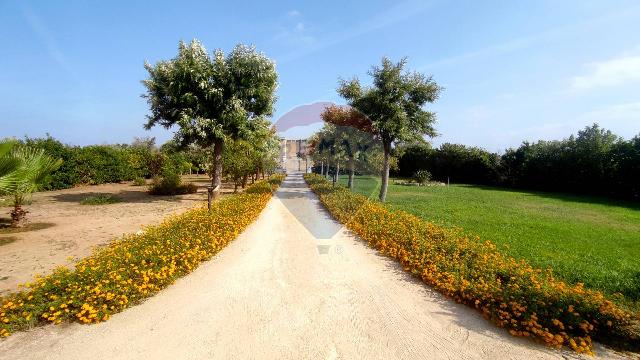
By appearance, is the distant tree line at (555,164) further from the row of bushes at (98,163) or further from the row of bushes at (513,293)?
the row of bushes at (98,163)

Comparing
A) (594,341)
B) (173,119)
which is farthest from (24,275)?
(173,119)

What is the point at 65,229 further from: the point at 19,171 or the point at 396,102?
the point at 396,102

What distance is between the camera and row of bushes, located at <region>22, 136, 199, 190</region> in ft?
71.8

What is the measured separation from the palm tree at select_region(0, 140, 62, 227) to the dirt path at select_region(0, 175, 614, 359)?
5466 mm

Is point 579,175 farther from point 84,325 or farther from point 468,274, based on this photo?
point 84,325

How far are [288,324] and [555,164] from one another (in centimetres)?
3788

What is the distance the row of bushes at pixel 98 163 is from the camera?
71.8 ft

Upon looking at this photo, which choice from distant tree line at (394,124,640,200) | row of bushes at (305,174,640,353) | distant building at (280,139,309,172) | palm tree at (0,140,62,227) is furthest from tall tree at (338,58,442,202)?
distant building at (280,139,309,172)

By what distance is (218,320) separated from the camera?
5297 millimetres

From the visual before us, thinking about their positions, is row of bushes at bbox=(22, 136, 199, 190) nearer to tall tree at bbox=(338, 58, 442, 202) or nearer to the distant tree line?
tall tree at bbox=(338, 58, 442, 202)

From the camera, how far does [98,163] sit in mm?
25969

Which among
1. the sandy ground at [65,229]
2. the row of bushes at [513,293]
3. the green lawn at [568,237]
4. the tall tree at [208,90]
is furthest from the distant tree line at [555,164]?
the sandy ground at [65,229]

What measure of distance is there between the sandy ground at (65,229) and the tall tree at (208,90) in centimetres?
431

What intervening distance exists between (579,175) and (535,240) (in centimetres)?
2757
